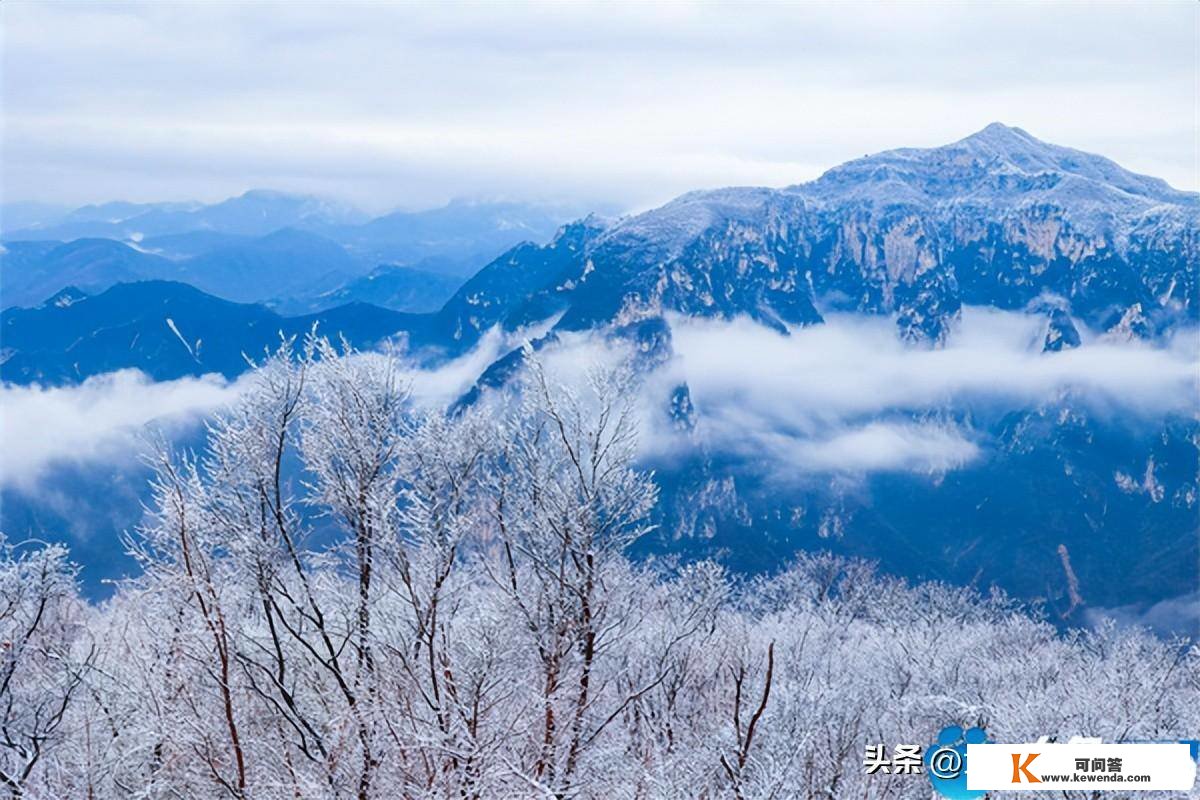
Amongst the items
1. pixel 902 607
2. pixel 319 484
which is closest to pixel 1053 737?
pixel 319 484

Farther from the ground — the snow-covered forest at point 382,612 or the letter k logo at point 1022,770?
the snow-covered forest at point 382,612

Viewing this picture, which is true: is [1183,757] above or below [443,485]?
below

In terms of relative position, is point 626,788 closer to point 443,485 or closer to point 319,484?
point 443,485

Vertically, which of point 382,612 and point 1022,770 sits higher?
point 382,612

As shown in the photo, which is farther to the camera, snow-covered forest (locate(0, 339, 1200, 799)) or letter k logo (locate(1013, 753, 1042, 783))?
letter k logo (locate(1013, 753, 1042, 783))

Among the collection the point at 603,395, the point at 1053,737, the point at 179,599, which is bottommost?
the point at 1053,737

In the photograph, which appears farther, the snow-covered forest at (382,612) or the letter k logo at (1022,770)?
the letter k logo at (1022,770)

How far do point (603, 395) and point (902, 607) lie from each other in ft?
287

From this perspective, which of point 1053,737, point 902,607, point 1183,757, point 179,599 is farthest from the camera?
point 902,607

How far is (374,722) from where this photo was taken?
571 inches

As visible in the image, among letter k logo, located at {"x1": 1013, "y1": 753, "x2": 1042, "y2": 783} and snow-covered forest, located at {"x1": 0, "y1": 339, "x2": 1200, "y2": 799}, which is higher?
snow-covered forest, located at {"x1": 0, "y1": 339, "x2": 1200, "y2": 799}

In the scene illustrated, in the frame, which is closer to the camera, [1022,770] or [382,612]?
[382,612]

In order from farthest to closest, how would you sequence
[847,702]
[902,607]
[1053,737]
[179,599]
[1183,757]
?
[902,607], [847,702], [1053,737], [179,599], [1183,757]

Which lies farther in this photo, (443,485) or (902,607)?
(902,607)
